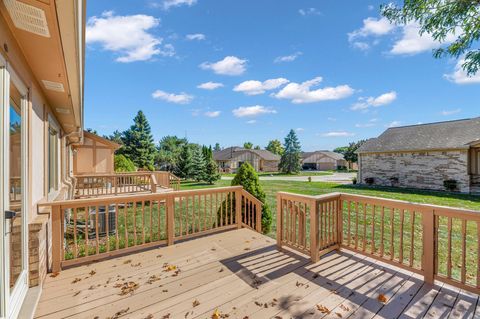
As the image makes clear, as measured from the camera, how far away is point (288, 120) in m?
36.7

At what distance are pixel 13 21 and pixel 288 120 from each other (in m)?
36.4

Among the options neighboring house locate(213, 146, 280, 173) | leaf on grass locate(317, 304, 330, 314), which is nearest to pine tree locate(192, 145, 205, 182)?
neighboring house locate(213, 146, 280, 173)

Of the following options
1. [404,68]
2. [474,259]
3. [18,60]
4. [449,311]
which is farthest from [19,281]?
[404,68]

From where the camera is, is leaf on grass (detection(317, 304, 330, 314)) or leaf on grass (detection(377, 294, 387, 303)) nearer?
leaf on grass (detection(317, 304, 330, 314))

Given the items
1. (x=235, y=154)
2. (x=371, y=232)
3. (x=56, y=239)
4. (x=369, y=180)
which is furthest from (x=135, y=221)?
(x=235, y=154)

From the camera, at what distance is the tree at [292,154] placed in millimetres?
35281

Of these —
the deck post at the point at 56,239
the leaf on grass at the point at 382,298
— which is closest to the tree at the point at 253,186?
the leaf on grass at the point at 382,298

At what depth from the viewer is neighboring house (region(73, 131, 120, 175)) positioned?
14859mm

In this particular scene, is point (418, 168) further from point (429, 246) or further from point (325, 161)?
point (325, 161)

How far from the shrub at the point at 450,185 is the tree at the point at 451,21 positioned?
15211mm

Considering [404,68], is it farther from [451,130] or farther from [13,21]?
[13,21]

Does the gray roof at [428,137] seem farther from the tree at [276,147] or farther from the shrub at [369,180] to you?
the tree at [276,147]

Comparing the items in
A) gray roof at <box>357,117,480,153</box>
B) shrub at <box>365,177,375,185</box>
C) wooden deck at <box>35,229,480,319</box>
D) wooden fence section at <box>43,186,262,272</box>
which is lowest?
shrub at <box>365,177,375,185</box>

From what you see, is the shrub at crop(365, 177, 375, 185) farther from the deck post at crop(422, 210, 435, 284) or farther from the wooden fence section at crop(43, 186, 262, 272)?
the deck post at crop(422, 210, 435, 284)
